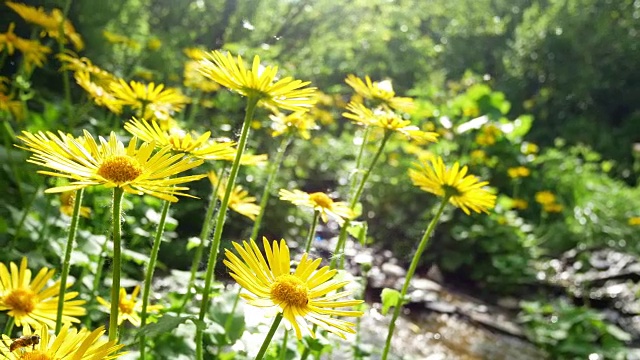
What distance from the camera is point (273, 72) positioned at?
914 mm

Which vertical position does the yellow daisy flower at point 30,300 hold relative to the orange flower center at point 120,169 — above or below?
below

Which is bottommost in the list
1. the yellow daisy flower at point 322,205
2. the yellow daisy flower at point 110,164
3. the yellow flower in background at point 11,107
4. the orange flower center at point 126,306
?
the orange flower center at point 126,306

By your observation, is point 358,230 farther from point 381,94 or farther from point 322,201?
point 381,94

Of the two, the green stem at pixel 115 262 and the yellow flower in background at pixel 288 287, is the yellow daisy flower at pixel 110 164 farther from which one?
the yellow flower in background at pixel 288 287

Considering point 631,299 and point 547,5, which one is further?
point 547,5

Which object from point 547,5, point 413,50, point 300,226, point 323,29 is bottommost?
point 300,226

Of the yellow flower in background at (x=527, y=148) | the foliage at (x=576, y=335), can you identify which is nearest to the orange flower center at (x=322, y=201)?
the foliage at (x=576, y=335)

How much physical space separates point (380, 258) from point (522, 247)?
1.25 meters

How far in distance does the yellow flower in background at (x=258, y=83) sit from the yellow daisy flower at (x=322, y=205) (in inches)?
10.7

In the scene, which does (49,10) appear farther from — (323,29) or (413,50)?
(413,50)

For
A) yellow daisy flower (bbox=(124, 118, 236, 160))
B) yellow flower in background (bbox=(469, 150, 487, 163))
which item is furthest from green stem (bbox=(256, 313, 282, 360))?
yellow flower in background (bbox=(469, 150, 487, 163))

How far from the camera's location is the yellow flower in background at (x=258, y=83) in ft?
2.87

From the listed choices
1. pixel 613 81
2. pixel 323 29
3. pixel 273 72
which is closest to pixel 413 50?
pixel 613 81

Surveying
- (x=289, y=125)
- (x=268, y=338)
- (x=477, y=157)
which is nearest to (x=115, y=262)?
(x=268, y=338)
